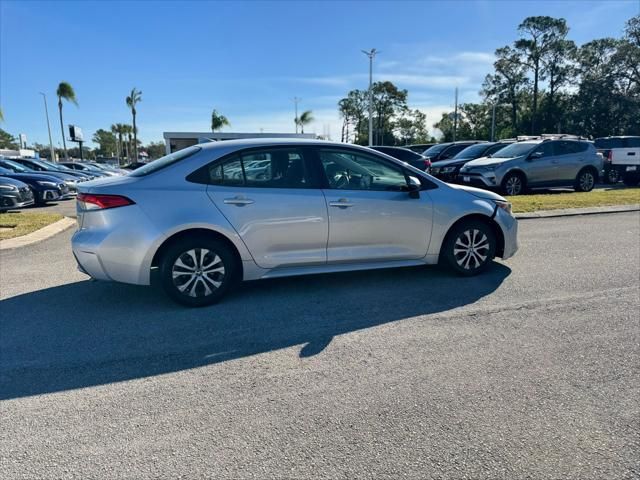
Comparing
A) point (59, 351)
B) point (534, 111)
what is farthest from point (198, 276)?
point (534, 111)

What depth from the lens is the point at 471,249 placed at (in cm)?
532

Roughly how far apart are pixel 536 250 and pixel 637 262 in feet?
4.11

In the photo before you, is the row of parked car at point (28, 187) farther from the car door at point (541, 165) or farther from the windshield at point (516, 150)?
the car door at point (541, 165)

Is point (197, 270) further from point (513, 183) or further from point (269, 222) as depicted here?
point (513, 183)

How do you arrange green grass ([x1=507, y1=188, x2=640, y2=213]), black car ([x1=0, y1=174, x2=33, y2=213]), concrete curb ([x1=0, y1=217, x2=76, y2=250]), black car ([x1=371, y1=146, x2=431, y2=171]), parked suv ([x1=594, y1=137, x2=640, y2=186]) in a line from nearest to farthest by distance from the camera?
1. concrete curb ([x1=0, y1=217, x2=76, y2=250])
2. green grass ([x1=507, y1=188, x2=640, y2=213])
3. black car ([x1=0, y1=174, x2=33, y2=213])
4. black car ([x1=371, y1=146, x2=431, y2=171])
5. parked suv ([x1=594, y1=137, x2=640, y2=186])

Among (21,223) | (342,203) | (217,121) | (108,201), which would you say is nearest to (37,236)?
(21,223)

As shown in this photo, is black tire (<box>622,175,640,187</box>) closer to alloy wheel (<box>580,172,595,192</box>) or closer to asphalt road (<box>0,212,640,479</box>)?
alloy wheel (<box>580,172,595,192</box>)

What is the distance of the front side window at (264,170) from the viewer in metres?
4.49

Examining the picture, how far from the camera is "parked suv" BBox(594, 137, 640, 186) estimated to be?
1638 cm

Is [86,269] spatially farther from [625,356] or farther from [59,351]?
[625,356]

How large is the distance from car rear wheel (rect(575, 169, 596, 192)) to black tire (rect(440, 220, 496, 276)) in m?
10.5

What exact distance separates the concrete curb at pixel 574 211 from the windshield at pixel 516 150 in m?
3.22

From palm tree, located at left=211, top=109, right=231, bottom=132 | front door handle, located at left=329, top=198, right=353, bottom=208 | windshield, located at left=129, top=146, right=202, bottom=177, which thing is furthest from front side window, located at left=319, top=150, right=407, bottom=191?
palm tree, located at left=211, top=109, right=231, bottom=132

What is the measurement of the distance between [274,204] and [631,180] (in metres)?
17.7
